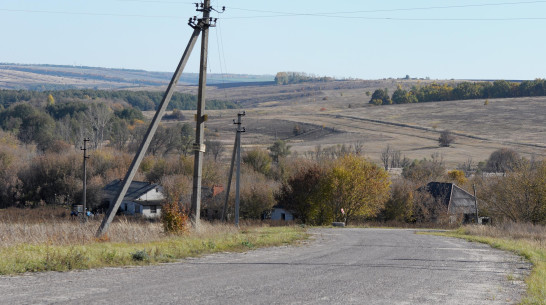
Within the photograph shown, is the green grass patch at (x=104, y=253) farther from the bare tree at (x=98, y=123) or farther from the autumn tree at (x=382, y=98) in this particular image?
the autumn tree at (x=382, y=98)

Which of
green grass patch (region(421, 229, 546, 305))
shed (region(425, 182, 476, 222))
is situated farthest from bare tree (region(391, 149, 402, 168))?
green grass patch (region(421, 229, 546, 305))

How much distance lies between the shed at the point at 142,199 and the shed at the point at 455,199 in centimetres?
2874

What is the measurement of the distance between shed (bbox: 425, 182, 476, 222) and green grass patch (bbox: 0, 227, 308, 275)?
1890 inches

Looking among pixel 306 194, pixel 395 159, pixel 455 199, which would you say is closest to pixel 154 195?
pixel 306 194

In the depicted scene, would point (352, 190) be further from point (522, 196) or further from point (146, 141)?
point (146, 141)

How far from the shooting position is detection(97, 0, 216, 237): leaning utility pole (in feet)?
58.4

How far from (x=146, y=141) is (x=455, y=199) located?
49.4 m

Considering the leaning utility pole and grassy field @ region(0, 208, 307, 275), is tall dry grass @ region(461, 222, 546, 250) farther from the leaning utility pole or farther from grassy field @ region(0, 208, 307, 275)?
the leaning utility pole

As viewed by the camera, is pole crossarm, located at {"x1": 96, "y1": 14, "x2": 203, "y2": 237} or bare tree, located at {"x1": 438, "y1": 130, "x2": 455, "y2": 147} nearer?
pole crossarm, located at {"x1": 96, "y1": 14, "x2": 203, "y2": 237}

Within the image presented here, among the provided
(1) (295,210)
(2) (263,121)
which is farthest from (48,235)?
(2) (263,121)

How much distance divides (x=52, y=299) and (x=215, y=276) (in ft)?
11.2

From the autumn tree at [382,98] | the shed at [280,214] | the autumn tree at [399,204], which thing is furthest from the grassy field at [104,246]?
the autumn tree at [382,98]

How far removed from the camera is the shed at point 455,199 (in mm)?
61469

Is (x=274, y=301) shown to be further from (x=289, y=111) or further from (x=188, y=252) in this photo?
(x=289, y=111)
